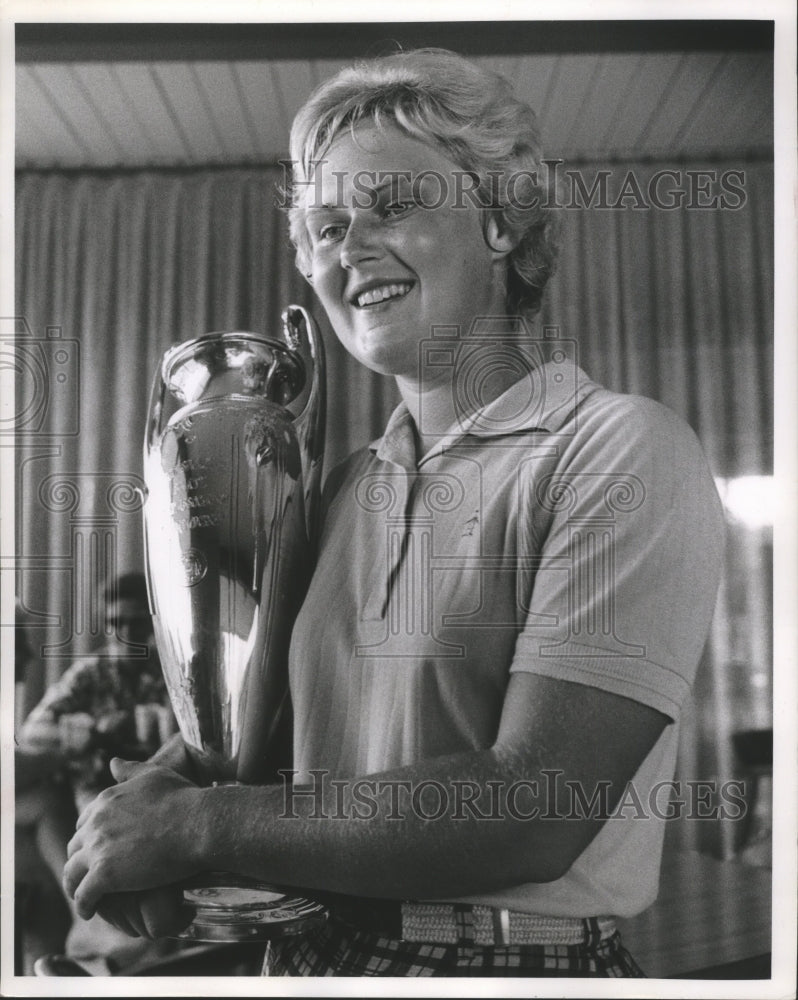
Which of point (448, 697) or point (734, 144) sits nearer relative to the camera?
point (448, 697)

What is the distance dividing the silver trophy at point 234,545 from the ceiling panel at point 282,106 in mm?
382

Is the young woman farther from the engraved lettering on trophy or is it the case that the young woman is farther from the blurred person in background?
the engraved lettering on trophy

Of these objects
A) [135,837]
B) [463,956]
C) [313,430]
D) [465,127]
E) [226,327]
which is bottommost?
[463,956]

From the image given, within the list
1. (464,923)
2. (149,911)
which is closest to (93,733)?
(149,911)

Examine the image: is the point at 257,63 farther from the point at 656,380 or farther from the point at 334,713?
the point at 334,713

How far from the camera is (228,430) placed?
2.02 meters

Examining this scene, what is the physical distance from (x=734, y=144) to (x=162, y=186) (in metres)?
1.10

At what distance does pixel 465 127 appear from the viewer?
2.01m

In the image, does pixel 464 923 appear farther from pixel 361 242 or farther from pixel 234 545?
pixel 361 242

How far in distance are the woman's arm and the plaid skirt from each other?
0.41ft

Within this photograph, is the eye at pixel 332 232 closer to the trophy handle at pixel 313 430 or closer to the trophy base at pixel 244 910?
the trophy handle at pixel 313 430

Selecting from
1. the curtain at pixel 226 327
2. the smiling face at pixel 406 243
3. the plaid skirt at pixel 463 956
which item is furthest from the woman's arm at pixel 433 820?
the smiling face at pixel 406 243

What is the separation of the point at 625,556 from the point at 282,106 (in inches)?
41.9

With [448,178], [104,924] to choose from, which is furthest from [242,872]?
[448,178]
